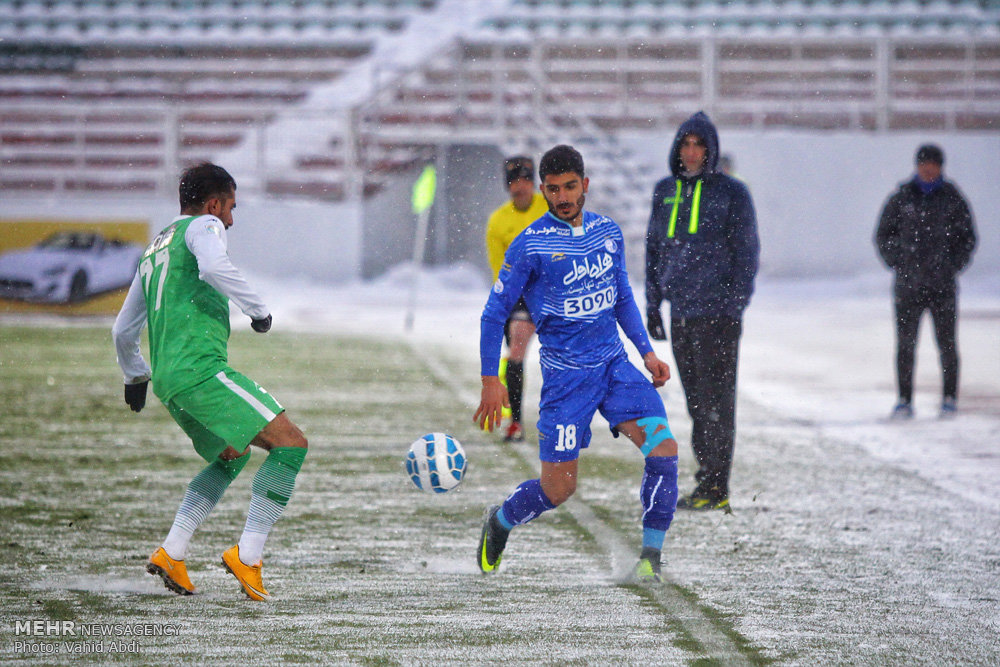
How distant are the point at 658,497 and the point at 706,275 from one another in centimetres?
189

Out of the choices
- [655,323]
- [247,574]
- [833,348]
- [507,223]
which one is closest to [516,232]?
[507,223]

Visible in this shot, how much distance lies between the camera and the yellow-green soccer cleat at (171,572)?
16.7 feet

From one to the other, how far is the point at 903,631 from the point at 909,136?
2308 cm

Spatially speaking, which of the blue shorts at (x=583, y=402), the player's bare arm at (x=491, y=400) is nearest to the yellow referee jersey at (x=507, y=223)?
the blue shorts at (x=583, y=402)

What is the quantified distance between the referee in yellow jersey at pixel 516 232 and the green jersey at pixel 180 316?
355cm

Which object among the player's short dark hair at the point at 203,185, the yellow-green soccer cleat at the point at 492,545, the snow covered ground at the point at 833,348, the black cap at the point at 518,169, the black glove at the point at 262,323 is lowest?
the snow covered ground at the point at 833,348

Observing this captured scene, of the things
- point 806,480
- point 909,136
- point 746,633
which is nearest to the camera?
point 746,633

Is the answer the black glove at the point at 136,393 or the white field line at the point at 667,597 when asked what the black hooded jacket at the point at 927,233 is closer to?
the white field line at the point at 667,597

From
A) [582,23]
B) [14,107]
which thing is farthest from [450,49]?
[14,107]

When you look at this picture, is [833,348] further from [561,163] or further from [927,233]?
[561,163]

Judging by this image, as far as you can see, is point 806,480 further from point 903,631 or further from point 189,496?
point 189,496

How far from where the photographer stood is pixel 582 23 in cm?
2998

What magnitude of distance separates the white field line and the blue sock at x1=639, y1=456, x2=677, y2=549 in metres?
0.17

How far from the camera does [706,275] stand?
23.4 feet
